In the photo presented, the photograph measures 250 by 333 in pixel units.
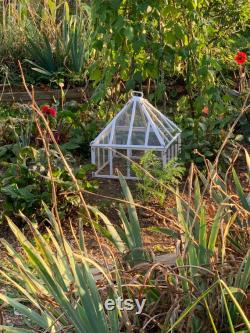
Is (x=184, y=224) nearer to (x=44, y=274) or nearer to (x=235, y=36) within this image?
(x=44, y=274)

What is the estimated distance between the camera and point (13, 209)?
4.59 meters

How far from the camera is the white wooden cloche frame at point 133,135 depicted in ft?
17.1

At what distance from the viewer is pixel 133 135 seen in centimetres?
532

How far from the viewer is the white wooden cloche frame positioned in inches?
206

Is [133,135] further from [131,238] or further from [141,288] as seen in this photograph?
[141,288]

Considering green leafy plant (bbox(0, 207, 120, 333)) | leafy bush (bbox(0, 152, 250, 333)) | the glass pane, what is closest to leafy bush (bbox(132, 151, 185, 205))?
the glass pane

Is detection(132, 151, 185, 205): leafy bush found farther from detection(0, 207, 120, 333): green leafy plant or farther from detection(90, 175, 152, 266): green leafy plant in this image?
detection(0, 207, 120, 333): green leafy plant

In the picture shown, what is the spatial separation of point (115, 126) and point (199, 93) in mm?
977

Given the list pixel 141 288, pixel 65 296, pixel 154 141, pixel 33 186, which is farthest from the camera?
pixel 154 141

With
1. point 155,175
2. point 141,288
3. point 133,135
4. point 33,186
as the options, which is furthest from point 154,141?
point 141,288

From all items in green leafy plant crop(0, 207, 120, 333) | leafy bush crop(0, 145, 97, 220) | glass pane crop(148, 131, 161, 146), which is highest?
green leafy plant crop(0, 207, 120, 333)

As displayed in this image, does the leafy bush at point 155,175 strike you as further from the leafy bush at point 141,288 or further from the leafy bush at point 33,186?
the leafy bush at point 141,288

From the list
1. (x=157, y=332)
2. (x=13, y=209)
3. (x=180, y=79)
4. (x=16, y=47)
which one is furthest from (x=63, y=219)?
(x=16, y=47)

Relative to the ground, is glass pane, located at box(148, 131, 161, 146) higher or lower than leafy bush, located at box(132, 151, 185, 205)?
higher
